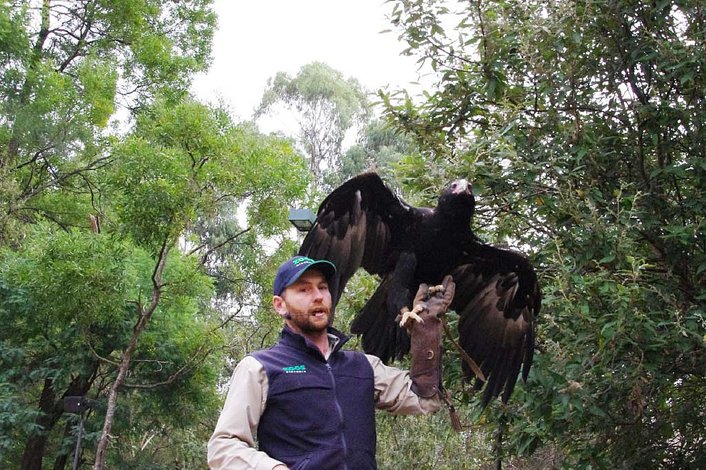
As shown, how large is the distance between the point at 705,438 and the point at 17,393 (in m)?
8.55

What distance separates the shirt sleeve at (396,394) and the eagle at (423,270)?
3.94ft

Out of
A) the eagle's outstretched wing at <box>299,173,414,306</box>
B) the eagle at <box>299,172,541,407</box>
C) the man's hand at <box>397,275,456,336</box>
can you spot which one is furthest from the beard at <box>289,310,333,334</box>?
the eagle's outstretched wing at <box>299,173,414,306</box>

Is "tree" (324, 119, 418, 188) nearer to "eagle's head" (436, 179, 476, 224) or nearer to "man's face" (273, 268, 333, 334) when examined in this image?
"eagle's head" (436, 179, 476, 224)

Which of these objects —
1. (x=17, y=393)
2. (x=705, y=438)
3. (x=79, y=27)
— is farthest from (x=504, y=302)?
(x=79, y=27)

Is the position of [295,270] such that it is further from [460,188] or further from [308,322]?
[460,188]

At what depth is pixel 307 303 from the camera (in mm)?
2213

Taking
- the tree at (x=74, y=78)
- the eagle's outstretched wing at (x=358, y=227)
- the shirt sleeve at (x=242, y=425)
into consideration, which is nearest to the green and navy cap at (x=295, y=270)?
the shirt sleeve at (x=242, y=425)

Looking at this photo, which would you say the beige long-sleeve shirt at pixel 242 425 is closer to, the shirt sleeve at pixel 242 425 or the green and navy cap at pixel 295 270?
the shirt sleeve at pixel 242 425

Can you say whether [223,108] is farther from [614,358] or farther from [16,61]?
[614,358]

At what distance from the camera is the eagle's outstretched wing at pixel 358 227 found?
12.5 ft

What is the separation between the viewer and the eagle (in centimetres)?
360

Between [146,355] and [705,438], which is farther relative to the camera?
[146,355]

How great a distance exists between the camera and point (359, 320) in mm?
3730

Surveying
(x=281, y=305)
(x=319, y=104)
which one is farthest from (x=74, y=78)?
(x=319, y=104)
